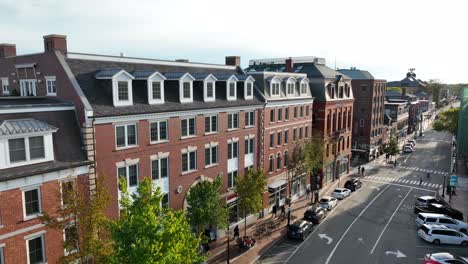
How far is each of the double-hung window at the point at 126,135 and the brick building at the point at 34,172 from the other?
A: 8.78 feet

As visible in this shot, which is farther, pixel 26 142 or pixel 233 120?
pixel 233 120

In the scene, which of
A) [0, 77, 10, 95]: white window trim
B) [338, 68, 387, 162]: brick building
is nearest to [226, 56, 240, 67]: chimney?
[0, 77, 10, 95]: white window trim

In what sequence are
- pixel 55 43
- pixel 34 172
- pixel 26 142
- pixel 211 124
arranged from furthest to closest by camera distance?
1. pixel 211 124
2. pixel 55 43
3. pixel 26 142
4. pixel 34 172

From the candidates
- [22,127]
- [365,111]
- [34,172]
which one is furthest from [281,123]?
[365,111]

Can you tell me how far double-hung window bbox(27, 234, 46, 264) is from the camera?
1916 centimetres

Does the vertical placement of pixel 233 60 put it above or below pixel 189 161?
above

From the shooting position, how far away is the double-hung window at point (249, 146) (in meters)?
36.1

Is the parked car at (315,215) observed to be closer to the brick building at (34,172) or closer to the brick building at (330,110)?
the brick building at (330,110)

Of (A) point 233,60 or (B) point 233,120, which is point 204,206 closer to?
(B) point 233,120

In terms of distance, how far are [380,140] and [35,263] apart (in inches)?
3038

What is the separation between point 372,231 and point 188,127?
2264 centimetres

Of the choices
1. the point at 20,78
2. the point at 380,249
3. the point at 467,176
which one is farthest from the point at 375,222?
the point at 20,78

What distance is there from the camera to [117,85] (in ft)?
76.6

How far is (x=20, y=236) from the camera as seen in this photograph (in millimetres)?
18438
